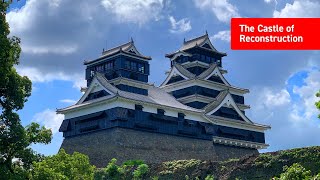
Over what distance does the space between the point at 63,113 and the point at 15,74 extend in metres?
41.8

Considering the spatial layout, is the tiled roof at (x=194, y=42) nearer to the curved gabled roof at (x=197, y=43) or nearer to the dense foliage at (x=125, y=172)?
the curved gabled roof at (x=197, y=43)

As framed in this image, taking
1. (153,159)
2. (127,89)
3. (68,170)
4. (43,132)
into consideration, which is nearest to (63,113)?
(127,89)

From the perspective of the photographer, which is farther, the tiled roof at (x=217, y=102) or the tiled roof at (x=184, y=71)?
the tiled roof at (x=184, y=71)

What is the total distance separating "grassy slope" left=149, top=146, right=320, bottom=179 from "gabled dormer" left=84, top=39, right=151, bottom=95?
20.6 meters

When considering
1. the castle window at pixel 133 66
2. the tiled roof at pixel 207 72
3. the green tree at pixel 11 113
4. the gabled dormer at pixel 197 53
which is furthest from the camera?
the gabled dormer at pixel 197 53

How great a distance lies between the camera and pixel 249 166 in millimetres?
35938

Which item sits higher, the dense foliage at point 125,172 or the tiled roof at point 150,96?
the tiled roof at point 150,96

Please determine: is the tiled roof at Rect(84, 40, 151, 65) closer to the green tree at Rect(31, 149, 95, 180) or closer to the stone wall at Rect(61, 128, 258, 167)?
the stone wall at Rect(61, 128, 258, 167)

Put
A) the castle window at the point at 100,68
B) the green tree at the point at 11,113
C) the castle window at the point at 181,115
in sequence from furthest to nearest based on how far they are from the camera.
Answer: the castle window at the point at 100,68, the castle window at the point at 181,115, the green tree at the point at 11,113

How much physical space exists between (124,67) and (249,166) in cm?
2851

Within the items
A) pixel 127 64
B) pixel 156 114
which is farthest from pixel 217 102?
pixel 127 64

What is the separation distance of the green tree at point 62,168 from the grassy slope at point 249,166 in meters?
10.1

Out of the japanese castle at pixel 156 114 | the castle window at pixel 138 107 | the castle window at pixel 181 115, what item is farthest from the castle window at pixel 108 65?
the castle window at pixel 181 115

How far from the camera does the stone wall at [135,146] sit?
2191 inches
